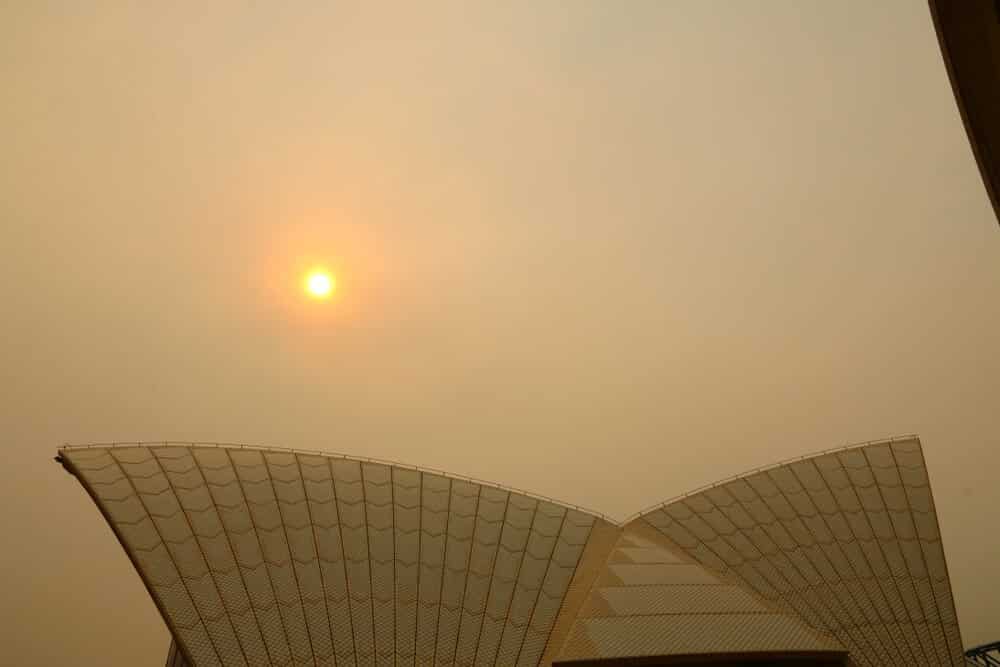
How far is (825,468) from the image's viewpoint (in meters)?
24.5

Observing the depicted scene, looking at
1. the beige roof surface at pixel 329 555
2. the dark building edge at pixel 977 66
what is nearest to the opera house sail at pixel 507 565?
the beige roof surface at pixel 329 555

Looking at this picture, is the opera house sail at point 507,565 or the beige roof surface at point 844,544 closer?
the opera house sail at point 507,565

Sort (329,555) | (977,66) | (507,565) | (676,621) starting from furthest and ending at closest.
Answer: (507,565) → (329,555) → (676,621) → (977,66)

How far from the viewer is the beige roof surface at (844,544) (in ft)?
56.1

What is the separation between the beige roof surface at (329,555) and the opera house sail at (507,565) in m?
0.05

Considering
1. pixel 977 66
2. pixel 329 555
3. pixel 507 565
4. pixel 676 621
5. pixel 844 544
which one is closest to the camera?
pixel 977 66

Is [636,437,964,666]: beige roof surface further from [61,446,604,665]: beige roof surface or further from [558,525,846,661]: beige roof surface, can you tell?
[61,446,604,665]: beige roof surface

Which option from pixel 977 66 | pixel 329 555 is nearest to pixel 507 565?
pixel 329 555

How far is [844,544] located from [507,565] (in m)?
11.1

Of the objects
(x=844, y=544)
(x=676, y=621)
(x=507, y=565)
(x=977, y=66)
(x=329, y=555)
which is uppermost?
(x=977, y=66)

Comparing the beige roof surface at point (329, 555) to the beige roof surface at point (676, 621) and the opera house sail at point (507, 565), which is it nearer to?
the opera house sail at point (507, 565)

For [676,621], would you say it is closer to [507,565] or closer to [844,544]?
[507,565]

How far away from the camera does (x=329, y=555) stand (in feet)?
59.6

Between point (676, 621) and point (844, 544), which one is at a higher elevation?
point (844, 544)
